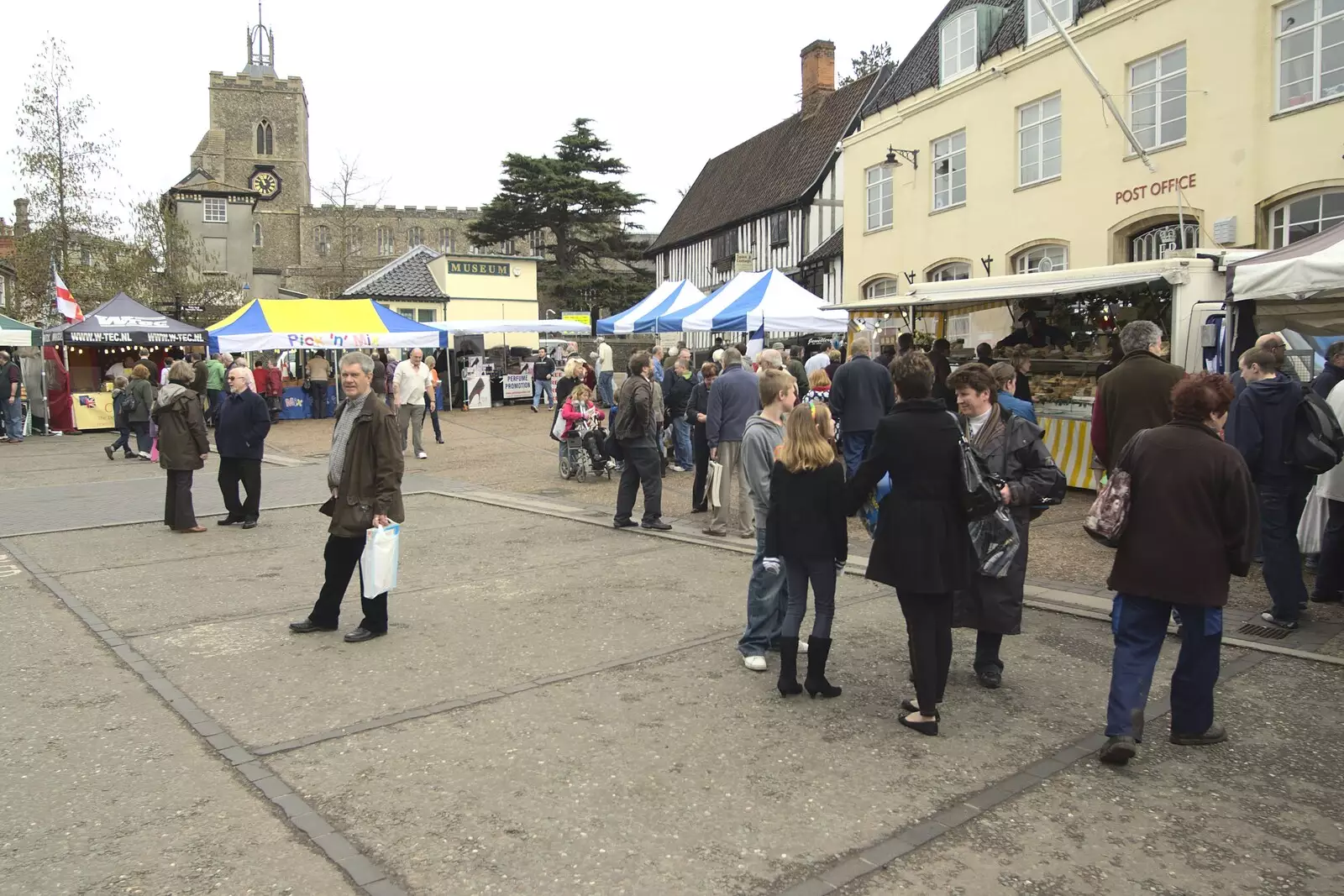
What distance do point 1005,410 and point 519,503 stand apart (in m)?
6.87

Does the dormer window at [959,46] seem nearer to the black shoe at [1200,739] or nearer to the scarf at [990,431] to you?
the scarf at [990,431]

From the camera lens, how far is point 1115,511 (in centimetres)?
403

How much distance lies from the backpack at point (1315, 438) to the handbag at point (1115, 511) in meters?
2.23

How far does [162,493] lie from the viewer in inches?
478

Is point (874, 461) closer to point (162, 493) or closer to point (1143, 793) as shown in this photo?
point (1143, 793)

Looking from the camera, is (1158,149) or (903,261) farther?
(903,261)

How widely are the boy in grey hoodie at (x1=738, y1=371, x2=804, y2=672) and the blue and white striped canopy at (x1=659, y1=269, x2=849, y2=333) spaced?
34.4ft

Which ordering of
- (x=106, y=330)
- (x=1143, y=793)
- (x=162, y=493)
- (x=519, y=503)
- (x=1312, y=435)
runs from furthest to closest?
1. (x=106, y=330)
2. (x=162, y=493)
3. (x=519, y=503)
4. (x=1312, y=435)
5. (x=1143, y=793)

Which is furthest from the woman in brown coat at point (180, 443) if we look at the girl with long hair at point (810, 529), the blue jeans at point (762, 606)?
the girl with long hair at point (810, 529)

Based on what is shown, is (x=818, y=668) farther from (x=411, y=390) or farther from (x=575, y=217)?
(x=575, y=217)

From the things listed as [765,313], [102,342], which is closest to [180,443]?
[765,313]

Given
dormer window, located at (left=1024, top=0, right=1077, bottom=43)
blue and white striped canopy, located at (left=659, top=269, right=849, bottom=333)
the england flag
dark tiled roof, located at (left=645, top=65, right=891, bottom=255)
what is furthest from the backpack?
the england flag

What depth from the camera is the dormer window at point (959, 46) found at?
19764 millimetres

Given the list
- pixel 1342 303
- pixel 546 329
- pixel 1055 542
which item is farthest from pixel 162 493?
pixel 546 329
